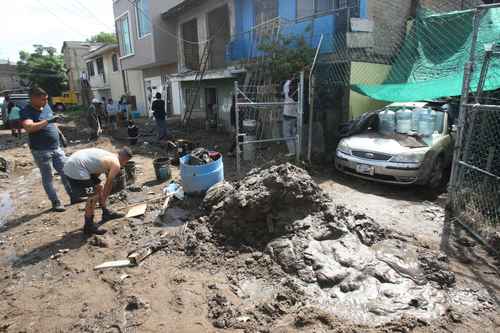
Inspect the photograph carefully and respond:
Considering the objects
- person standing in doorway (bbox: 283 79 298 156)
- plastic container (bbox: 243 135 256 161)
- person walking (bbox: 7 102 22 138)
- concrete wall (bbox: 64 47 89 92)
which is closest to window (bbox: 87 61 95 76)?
concrete wall (bbox: 64 47 89 92)

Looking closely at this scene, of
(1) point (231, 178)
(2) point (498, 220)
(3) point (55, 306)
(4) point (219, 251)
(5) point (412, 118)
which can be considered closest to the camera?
(3) point (55, 306)

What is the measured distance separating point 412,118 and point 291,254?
15.1 ft

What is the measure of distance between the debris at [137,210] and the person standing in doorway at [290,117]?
3.78 m

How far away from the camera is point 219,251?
379cm

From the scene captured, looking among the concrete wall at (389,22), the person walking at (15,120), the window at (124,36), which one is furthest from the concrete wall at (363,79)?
the window at (124,36)

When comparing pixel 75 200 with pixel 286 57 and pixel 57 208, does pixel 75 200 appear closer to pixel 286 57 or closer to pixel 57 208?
pixel 57 208

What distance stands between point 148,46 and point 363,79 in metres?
12.3

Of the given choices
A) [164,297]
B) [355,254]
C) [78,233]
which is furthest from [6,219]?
[355,254]

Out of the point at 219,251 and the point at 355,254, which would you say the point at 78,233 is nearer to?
the point at 219,251

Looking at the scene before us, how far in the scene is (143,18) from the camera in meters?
16.2

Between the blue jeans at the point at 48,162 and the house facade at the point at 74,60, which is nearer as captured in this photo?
the blue jeans at the point at 48,162

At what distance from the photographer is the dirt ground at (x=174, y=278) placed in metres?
2.65

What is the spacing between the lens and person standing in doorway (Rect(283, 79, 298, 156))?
7488 mm

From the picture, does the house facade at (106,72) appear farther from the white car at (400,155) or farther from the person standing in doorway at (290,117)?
the white car at (400,155)
